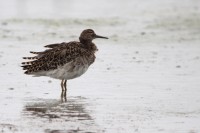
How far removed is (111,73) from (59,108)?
364cm

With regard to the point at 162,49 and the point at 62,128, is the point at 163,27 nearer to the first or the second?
the point at 162,49

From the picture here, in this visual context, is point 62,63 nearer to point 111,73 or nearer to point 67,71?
point 67,71

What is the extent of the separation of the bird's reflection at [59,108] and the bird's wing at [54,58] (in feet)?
2.57

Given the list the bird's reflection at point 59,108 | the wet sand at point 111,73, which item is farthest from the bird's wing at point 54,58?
the bird's reflection at point 59,108

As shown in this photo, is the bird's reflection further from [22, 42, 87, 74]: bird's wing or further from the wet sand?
[22, 42, 87, 74]: bird's wing

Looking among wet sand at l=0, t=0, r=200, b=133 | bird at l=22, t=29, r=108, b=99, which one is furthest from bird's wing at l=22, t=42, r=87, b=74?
wet sand at l=0, t=0, r=200, b=133

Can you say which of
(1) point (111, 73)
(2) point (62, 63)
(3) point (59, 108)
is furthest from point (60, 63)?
(1) point (111, 73)

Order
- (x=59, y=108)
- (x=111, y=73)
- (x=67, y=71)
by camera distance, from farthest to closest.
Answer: (x=111, y=73), (x=67, y=71), (x=59, y=108)

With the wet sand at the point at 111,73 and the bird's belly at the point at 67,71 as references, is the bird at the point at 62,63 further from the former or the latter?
the wet sand at the point at 111,73

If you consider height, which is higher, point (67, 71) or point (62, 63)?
point (62, 63)

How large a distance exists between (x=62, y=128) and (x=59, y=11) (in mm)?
15697

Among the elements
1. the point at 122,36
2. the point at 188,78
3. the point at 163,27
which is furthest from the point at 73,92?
the point at 163,27

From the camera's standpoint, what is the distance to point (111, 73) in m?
15.7

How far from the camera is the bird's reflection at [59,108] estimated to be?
11.6 m
